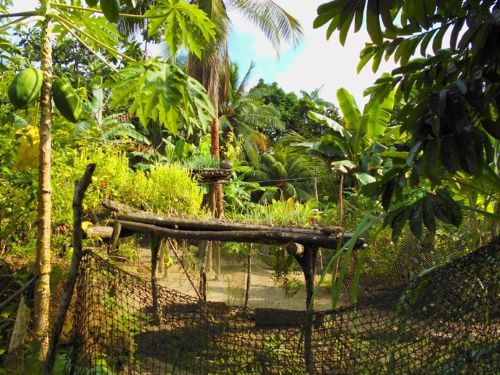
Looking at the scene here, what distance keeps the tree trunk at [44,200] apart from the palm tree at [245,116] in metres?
17.7

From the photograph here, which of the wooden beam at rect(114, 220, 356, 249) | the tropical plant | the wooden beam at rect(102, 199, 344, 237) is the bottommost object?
the wooden beam at rect(114, 220, 356, 249)

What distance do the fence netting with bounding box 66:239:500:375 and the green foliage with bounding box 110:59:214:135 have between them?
0.91 metres

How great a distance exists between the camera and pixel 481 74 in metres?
1.57

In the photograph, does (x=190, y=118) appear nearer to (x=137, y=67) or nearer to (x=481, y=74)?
(x=137, y=67)

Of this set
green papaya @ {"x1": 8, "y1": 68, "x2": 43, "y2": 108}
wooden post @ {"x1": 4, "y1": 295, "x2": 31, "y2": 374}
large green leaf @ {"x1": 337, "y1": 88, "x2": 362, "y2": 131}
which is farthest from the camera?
large green leaf @ {"x1": 337, "y1": 88, "x2": 362, "y2": 131}

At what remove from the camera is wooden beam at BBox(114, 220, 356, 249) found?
194 inches

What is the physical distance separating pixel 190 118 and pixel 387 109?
3.84m

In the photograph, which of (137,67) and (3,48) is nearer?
(137,67)

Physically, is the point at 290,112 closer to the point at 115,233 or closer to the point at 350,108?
the point at 350,108

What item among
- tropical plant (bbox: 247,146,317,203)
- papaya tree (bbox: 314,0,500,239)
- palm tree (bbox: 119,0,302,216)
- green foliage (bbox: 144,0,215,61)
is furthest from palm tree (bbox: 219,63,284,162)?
papaya tree (bbox: 314,0,500,239)

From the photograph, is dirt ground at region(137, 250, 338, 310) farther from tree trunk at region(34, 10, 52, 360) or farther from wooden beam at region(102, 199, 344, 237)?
tree trunk at region(34, 10, 52, 360)

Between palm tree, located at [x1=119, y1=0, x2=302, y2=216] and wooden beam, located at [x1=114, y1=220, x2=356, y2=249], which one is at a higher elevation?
palm tree, located at [x1=119, y1=0, x2=302, y2=216]

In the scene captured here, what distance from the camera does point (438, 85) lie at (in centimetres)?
184

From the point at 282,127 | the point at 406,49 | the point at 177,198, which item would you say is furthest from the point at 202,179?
the point at 282,127
